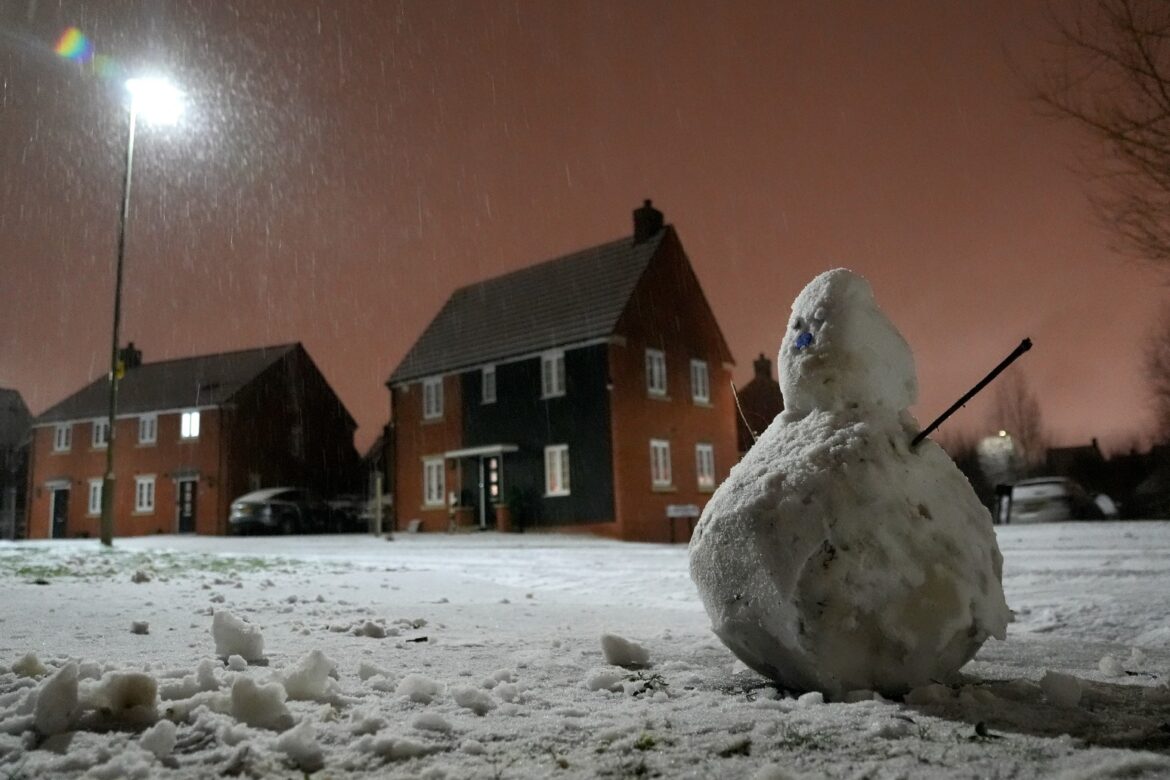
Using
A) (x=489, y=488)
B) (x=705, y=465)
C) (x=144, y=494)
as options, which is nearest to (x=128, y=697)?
(x=489, y=488)

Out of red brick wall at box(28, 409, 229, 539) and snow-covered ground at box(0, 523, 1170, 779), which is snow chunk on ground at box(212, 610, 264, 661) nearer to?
snow-covered ground at box(0, 523, 1170, 779)

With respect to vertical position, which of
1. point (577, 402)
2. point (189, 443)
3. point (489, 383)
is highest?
point (489, 383)

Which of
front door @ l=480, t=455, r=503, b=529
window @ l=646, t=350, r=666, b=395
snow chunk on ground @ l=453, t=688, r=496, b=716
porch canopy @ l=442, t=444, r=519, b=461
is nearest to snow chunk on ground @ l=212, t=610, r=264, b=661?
snow chunk on ground @ l=453, t=688, r=496, b=716

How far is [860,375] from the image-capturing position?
3.74 m

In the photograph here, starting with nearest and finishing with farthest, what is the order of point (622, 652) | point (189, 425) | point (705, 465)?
point (622, 652) < point (705, 465) < point (189, 425)

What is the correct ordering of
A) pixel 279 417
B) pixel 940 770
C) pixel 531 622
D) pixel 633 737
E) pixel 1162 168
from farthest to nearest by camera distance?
1. pixel 279 417
2. pixel 1162 168
3. pixel 531 622
4. pixel 633 737
5. pixel 940 770

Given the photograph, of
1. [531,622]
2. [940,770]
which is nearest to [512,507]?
[531,622]

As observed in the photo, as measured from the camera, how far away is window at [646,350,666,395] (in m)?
27.8

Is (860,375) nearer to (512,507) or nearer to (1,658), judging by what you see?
(1,658)

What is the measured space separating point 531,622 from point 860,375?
3.90m

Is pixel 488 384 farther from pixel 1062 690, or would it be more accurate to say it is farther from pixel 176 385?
pixel 1062 690

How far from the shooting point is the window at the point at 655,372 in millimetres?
27750

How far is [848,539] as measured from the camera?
329cm

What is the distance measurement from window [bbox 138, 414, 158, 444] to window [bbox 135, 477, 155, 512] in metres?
1.88
